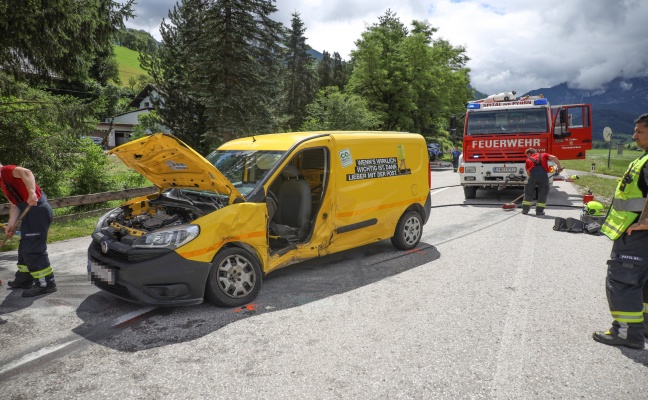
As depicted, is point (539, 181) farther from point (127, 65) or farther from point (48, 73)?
point (127, 65)

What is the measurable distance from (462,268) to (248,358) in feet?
11.6

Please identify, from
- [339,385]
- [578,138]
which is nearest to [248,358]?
[339,385]

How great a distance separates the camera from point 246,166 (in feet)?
18.1

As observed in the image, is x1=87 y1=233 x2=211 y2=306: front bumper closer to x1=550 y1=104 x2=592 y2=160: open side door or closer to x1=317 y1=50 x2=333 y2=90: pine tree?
x1=550 y1=104 x2=592 y2=160: open side door

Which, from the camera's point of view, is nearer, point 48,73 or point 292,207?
point 292,207

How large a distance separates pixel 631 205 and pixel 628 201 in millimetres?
45

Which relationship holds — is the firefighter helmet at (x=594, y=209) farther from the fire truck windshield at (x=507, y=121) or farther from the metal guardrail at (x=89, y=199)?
the metal guardrail at (x=89, y=199)

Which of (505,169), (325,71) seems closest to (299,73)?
(325,71)

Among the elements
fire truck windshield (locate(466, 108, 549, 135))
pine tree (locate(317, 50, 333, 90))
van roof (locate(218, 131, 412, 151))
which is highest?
pine tree (locate(317, 50, 333, 90))

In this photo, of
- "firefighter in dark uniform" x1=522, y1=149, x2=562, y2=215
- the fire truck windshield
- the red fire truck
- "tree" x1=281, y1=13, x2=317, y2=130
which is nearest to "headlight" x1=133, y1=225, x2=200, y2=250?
"firefighter in dark uniform" x1=522, y1=149, x2=562, y2=215

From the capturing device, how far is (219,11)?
1842 cm

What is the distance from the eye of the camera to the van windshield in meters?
5.18

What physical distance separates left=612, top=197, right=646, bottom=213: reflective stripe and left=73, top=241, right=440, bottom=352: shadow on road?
2709 millimetres

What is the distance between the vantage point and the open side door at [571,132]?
1216cm
